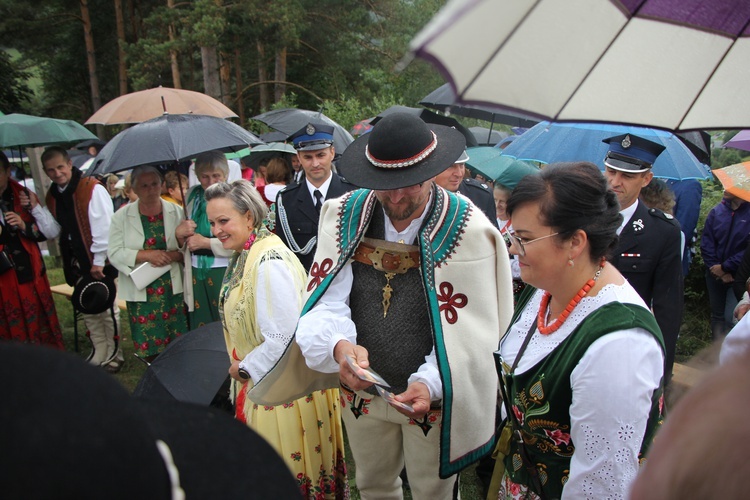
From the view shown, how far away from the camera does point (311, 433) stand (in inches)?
115

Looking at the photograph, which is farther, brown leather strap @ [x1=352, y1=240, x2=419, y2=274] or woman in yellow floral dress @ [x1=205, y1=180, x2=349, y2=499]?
woman in yellow floral dress @ [x1=205, y1=180, x2=349, y2=499]

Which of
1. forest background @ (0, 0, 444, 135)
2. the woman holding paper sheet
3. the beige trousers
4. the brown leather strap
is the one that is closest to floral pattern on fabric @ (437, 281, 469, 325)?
the brown leather strap

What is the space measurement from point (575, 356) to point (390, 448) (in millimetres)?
1333

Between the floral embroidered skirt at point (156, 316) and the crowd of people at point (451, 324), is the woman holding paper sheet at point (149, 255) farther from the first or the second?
the crowd of people at point (451, 324)

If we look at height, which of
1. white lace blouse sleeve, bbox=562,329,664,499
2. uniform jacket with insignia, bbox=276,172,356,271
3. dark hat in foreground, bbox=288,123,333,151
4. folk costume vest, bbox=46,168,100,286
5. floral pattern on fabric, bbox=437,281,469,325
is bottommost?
folk costume vest, bbox=46,168,100,286

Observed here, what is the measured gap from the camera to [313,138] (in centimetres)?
467

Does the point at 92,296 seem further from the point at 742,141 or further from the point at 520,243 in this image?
the point at 742,141

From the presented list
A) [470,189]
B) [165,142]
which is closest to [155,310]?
[165,142]

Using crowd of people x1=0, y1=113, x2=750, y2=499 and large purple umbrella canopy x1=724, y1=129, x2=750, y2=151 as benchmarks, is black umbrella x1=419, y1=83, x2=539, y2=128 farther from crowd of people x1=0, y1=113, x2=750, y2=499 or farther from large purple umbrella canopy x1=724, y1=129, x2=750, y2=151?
large purple umbrella canopy x1=724, y1=129, x2=750, y2=151

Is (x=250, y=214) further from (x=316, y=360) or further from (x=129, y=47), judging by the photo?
(x=129, y=47)

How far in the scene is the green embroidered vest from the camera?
165cm

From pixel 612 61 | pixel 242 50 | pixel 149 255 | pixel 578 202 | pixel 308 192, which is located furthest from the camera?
pixel 242 50

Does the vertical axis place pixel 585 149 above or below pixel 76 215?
above

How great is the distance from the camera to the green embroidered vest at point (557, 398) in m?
1.65
